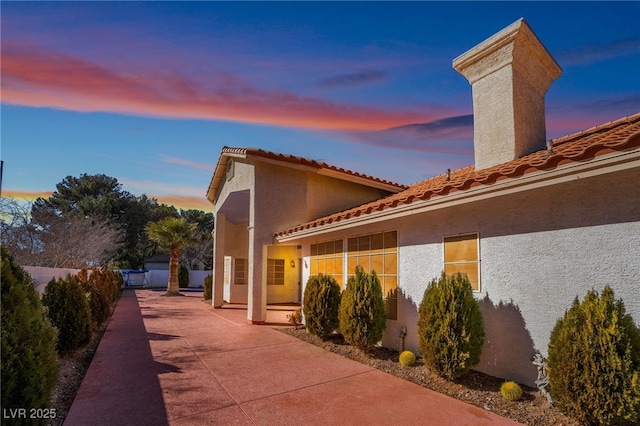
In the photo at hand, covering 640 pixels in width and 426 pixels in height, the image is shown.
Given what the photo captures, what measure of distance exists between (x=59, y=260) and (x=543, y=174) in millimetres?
23518

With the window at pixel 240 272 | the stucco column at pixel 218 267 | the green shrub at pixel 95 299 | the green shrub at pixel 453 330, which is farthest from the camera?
the window at pixel 240 272

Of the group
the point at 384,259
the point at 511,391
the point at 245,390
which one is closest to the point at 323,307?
the point at 384,259

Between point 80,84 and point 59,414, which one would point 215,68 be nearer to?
point 80,84

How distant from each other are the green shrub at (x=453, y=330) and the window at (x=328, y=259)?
4.78 meters

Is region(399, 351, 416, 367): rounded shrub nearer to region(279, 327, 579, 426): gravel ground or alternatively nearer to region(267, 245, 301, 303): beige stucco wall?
region(279, 327, 579, 426): gravel ground

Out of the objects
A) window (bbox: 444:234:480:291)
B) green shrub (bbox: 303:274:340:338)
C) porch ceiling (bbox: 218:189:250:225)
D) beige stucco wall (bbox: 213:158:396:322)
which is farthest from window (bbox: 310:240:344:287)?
window (bbox: 444:234:480:291)

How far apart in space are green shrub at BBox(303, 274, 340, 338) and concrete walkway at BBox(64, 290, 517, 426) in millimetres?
780

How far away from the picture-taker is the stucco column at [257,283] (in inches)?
529

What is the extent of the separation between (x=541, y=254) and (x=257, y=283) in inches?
389

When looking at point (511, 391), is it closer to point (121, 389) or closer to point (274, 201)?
point (121, 389)

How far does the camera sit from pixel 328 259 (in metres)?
12.0

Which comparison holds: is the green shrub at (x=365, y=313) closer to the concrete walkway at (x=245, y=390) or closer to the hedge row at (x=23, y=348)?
the concrete walkway at (x=245, y=390)

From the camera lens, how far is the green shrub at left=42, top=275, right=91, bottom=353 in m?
8.26

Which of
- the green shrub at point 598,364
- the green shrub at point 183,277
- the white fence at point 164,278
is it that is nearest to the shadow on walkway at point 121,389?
the green shrub at point 598,364
